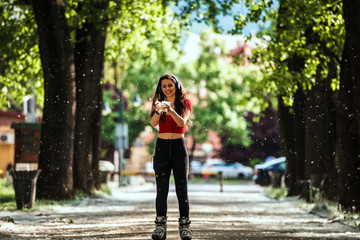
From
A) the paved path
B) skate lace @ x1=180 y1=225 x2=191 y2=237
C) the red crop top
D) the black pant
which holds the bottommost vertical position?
the paved path

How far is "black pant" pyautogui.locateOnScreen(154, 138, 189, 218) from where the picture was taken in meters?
7.42

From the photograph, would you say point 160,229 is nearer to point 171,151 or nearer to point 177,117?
point 171,151

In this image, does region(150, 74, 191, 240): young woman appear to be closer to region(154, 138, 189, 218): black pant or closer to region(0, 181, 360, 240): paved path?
region(154, 138, 189, 218): black pant

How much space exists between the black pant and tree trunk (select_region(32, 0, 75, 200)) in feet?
30.2

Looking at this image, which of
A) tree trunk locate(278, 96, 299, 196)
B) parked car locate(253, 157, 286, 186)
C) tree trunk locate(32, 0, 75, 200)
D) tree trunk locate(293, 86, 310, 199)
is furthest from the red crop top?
parked car locate(253, 157, 286, 186)

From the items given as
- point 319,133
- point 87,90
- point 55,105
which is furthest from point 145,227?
point 87,90

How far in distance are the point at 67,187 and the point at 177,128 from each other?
9.93 meters

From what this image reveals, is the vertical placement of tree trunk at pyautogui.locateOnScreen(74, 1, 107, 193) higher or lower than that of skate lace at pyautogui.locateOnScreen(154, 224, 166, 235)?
higher

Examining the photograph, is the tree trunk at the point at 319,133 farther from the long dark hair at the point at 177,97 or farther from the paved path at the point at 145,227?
the long dark hair at the point at 177,97

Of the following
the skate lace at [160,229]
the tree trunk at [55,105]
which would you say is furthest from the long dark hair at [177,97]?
the tree trunk at [55,105]

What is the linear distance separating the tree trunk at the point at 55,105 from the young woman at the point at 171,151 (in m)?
9.14

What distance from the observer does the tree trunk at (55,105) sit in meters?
16.3

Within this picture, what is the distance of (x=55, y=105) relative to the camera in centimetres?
1644

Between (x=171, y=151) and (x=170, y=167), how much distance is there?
0.20m
